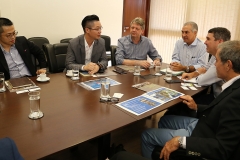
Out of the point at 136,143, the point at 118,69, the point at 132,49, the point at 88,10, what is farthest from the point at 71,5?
the point at 136,143

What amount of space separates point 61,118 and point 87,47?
1510 millimetres

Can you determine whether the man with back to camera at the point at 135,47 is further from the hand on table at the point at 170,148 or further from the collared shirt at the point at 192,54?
the hand on table at the point at 170,148

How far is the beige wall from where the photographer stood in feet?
11.6

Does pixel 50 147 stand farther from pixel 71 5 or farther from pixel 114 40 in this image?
pixel 114 40

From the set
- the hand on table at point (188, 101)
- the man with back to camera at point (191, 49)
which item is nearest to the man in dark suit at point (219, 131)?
the hand on table at point (188, 101)

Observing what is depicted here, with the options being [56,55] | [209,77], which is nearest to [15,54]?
[56,55]

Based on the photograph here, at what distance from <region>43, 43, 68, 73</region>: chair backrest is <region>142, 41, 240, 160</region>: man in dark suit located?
1.53m

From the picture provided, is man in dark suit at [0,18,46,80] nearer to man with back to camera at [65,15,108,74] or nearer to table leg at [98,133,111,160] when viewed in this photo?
man with back to camera at [65,15,108,74]

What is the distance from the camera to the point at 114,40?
5133 millimetres

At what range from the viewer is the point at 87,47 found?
2705 millimetres

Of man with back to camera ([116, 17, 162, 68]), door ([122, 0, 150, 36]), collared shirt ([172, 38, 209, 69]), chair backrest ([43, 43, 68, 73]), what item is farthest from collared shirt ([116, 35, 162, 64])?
door ([122, 0, 150, 36])

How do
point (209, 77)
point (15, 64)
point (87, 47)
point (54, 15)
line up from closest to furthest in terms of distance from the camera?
point (209, 77) → point (15, 64) → point (87, 47) → point (54, 15)

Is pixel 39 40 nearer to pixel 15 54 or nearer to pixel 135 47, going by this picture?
pixel 15 54

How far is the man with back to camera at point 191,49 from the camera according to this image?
2.83 meters
